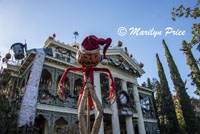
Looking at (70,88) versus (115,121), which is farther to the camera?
(115,121)

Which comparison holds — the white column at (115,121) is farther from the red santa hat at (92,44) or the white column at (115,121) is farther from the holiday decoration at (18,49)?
the red santa hat at (92,44)

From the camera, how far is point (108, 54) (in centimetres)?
1561

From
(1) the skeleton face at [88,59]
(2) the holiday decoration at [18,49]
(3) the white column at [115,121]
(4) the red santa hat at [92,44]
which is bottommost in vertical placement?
(3) the white column at [115,121]

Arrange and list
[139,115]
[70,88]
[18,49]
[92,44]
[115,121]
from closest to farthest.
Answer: [92,44]
[18,49]
[70,88]
[115,121]
[139,115]

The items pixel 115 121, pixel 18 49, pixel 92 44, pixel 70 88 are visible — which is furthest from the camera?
pixel 115 121

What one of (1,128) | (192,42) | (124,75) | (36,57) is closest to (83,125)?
(192,42)

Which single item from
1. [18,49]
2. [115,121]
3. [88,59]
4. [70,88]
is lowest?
[115,121]

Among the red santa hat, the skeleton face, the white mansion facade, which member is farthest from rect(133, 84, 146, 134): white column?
the red santa hat

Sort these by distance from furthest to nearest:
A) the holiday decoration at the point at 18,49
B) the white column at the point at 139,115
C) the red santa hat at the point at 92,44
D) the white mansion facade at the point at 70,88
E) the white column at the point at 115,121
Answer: the white column at the point at 139,115 < the white column at the point at 115,121 < the holiday decoration at the point at 18,49 < the white mansion facade at the point at 70,88 < the red santa hat at the point at 92,44

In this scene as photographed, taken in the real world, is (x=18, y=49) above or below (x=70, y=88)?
above

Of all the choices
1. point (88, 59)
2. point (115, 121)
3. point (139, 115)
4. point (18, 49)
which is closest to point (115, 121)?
point (115, 121)

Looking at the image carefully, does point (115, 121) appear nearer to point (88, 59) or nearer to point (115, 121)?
point (115, 121)

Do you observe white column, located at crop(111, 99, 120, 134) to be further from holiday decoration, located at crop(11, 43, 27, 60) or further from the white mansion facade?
holiday decoration, located at crop(11, 43, 27, 60)

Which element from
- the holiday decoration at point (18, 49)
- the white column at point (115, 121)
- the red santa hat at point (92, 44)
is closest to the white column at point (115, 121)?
the white column at point (115, 121)
